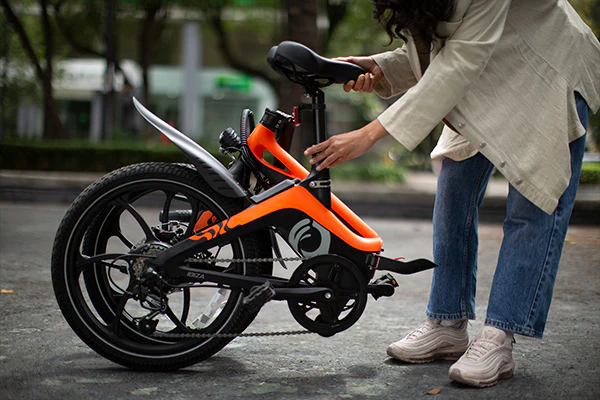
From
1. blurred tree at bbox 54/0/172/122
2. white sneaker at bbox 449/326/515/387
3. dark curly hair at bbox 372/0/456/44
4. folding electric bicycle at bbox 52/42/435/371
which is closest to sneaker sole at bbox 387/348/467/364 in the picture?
white sneaker at bbox 449/326/515/387

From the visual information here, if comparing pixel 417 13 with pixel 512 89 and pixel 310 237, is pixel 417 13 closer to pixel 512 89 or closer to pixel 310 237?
pixel 512 89

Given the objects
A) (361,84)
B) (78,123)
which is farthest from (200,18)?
(361,84)

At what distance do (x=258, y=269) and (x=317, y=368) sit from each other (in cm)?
48

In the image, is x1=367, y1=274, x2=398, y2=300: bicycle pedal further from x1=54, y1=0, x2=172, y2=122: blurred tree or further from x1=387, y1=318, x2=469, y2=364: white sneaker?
x1=54, y1=0, x2=172, y2=122: blurred tree

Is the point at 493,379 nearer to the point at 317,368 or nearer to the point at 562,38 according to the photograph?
the point at 317,368

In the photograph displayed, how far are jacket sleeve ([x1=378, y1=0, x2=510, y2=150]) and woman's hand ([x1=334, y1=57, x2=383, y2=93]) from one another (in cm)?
30

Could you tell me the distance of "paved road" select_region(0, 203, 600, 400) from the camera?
8.39 feet

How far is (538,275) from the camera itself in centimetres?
273

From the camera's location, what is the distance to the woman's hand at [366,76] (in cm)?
283

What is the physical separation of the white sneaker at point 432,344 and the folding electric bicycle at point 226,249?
1.20 ft

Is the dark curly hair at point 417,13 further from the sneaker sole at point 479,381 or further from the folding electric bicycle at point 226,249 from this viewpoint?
the sneaker sole at point 479,381

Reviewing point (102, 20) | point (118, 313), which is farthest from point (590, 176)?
point (102, 20)

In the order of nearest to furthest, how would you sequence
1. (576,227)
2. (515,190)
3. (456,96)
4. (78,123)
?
(456,96)
(515,190)
(576,227)
(78,123)

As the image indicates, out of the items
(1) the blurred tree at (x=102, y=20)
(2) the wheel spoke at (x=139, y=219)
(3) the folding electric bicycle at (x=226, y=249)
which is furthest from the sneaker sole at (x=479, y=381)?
(1) the blurred tree at (x=102, y=20)
